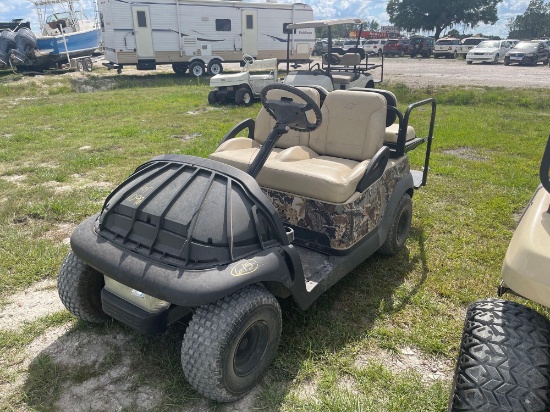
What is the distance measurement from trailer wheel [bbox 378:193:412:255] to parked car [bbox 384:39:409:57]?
33725 mm

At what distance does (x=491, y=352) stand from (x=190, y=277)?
4.32 feet

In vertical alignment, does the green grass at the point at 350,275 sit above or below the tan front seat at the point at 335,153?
below

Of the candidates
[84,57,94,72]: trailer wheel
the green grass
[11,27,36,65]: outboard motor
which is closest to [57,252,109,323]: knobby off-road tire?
the green grass

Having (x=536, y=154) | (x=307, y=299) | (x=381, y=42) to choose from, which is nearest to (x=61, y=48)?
(x=536, y=154)

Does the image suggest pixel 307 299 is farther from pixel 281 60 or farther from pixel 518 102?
pixel 281 60

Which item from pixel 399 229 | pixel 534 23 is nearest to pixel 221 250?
pixel 399 229

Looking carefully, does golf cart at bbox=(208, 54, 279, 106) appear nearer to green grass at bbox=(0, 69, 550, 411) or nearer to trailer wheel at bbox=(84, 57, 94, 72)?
green grass at bbox=(0, 69, 550, 411)

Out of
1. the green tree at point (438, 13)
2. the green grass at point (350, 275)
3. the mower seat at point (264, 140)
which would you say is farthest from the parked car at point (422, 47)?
the mower seat at point (264, 140)

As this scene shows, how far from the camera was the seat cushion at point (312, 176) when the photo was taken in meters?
2.96

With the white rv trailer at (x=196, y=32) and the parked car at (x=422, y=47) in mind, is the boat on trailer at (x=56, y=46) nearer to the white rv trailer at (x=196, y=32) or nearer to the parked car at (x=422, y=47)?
the white rv trailer at (x=196, y=32)

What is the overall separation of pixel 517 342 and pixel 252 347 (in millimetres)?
1329

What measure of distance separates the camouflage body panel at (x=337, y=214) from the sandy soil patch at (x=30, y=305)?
181 centimetres

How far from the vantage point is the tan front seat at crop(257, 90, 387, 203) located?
303 cm

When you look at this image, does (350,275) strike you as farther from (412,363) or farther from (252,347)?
(252,347)
